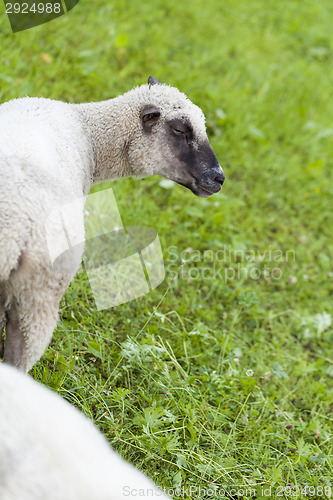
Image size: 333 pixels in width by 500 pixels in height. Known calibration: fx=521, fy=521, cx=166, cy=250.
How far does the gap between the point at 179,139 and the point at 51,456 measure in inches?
79.8

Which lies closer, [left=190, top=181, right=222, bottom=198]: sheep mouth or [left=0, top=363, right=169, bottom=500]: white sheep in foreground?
[left=0, top=363, right=169, bottom=500]: white sheep in foreground

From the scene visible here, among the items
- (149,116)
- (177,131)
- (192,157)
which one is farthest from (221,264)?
(149,116)

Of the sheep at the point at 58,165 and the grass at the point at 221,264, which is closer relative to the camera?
the sheep at the point at 58,165

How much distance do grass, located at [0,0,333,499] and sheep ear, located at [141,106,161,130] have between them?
1184mm

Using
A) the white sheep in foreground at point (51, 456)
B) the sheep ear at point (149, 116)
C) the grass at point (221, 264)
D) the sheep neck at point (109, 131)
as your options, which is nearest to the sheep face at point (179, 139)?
the sheep ear at point (149, 116)

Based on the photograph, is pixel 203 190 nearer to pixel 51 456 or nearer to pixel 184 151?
pixel 184 151

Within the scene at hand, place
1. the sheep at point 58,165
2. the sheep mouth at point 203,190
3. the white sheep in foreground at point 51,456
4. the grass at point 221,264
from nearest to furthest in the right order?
the white sheep in foreground at point 51,456, the sheep at point 58,165, the grass at point 221,264, the sheep mouth at point 203,190

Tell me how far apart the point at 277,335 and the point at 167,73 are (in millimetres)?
3019

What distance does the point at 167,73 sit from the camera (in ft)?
18.2

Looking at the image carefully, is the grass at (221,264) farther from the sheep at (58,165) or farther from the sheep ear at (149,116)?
the sheep ear at (149,116)

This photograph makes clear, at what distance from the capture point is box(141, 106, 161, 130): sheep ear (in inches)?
119

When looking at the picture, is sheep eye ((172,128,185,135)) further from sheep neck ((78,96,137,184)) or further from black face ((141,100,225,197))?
sheep neck ((78,96,137,184))

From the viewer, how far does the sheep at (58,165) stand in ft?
7.23

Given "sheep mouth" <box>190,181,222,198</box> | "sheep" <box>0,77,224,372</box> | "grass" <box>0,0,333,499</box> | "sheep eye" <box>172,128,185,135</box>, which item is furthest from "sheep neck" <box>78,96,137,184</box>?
"grass" <box>0,0,333,499</box>
